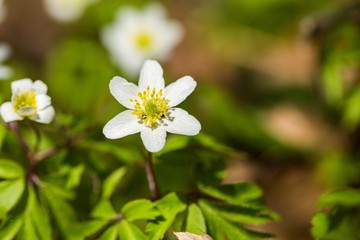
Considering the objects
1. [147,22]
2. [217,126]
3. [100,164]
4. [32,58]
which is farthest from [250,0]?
[100,164]

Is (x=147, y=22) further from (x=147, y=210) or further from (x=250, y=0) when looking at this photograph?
(x=147, y=210)

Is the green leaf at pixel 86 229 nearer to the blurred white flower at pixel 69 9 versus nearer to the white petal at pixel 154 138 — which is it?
the white petal at pixel 154 138

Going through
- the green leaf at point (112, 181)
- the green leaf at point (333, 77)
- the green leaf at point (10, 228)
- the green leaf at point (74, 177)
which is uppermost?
the green leaf at point (333, 77)

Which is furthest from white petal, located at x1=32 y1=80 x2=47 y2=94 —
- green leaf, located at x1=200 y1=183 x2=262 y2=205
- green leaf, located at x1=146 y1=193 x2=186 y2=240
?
green leaf, located at x1=200 y1=183 x2=262 y2=205

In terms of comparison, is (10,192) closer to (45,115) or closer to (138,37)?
(45,115)

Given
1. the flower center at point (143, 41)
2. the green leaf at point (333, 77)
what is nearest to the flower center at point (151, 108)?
the green leaf at point (333, 77)

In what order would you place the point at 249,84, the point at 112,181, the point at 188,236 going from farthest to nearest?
1. the point at 249,84
2. the point at 112,181
3. the point at 188,236

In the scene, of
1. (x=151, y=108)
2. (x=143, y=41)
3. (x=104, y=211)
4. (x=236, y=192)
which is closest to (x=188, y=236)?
(x=236, y=192)
